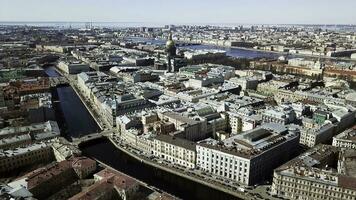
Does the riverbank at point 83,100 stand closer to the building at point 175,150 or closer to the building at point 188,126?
the building at point 188,126

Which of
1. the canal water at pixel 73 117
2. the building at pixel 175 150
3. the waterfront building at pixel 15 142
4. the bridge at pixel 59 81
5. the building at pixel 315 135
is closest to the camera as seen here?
the building at pixel 175 150

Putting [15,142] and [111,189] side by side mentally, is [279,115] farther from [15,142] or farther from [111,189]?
[15,142]

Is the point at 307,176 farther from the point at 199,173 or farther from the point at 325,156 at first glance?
the point at 199,173

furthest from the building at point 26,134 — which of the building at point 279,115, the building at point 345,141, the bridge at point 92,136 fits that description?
the building at point 345,141

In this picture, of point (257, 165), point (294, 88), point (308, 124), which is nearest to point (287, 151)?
point (257, 165)

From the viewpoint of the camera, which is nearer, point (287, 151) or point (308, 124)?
point (287, 151)

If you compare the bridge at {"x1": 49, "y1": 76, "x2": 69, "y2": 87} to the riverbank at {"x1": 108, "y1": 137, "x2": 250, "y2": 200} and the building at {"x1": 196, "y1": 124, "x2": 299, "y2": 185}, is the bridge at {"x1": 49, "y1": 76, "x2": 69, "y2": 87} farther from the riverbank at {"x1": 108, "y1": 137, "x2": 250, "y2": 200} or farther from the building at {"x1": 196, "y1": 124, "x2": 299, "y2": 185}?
the building at {"x1": 196, "y1": 124, "x2": 299, "y2": 185}
